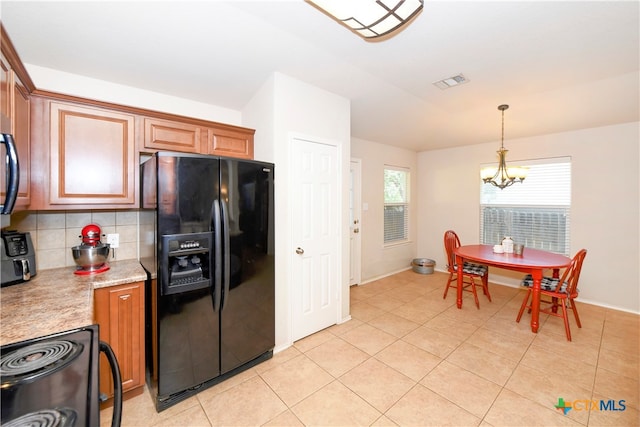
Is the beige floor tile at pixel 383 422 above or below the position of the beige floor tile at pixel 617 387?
below

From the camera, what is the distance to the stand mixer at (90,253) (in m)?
1.87

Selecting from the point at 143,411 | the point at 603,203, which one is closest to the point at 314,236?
the point at 143,411

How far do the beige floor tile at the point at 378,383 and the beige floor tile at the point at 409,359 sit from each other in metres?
0.07

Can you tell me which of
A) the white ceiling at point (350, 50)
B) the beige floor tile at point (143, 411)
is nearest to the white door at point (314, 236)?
the white ceiling at point (350, 50)

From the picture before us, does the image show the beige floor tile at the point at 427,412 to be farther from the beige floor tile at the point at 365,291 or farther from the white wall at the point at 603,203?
the white wall at the point at 603,203

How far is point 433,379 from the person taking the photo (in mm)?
2041

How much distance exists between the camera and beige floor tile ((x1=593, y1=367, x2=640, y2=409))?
6.00ft

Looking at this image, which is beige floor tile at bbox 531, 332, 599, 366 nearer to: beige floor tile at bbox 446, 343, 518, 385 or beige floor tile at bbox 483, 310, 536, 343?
beige floor tile at bbox 483, 310, 536, 343

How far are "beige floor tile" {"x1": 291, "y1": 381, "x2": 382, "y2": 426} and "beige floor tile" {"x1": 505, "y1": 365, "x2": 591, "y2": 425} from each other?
113 cm

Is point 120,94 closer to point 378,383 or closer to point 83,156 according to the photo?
point 83,156

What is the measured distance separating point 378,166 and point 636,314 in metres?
3.83

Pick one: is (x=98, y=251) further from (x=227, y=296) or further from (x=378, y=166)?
(x=378, y=166)

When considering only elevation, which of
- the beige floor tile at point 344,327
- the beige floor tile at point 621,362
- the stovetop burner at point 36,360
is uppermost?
the stovetop burner at point 36,360

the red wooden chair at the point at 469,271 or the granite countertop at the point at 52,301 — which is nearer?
the granite countertop at the point at 52,301
